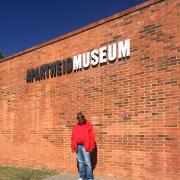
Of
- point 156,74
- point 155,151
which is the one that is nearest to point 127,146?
point 155,151

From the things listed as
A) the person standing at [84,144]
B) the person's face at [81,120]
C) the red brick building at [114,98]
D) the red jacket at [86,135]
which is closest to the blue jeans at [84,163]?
the person standing at [84,144]

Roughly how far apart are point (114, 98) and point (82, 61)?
1722 millimetres

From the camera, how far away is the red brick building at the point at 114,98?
29.8 feet

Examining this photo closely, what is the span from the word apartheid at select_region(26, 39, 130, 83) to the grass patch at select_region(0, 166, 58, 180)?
9.44 ft

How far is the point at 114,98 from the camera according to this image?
1032 centimetres

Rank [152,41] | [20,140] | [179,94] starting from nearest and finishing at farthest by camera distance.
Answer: [179,94] → [152,41] → [20,140]

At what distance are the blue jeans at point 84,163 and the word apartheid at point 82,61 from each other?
2.37 m

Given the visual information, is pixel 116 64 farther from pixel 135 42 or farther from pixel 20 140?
pixel 20 140

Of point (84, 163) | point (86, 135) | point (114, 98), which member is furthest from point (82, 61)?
point (84, 163)

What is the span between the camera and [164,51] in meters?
9.23

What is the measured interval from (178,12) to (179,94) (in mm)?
1830

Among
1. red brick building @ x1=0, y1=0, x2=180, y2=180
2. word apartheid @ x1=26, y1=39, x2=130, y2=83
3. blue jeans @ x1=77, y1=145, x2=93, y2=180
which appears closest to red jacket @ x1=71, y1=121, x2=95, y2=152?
blue jeans @ x1=77, y1=145, x2=93, y2=180

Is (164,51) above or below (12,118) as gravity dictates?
above

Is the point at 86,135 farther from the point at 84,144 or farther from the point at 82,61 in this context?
the point at 82,61
